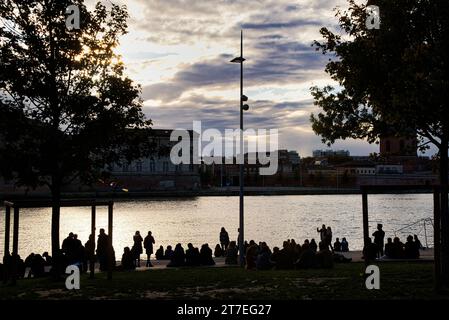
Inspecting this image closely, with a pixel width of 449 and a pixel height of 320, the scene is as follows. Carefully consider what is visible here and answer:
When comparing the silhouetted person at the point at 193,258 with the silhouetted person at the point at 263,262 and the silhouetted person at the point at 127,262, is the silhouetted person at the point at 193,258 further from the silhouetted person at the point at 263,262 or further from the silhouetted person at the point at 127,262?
the silhouetted person at the point at 263,262

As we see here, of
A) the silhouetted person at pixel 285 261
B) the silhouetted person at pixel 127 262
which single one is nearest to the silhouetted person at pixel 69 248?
the silhouetted person at pixel 127 262

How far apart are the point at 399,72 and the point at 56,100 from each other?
29.1 feet

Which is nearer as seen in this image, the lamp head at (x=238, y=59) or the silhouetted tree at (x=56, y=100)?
the silhouetted tree at (x=56, y=100)

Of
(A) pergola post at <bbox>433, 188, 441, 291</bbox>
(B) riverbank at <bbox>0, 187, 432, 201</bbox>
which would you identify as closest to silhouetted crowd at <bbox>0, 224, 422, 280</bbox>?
(A) pergola post at <bbox>433, 188, 441, 291</bbox>

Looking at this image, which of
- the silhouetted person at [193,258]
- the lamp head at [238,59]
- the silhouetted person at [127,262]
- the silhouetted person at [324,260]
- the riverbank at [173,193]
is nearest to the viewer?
the silhouetted person at [324,260]

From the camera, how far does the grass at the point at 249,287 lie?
400 inches

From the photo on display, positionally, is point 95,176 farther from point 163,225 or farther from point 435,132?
point 163,225

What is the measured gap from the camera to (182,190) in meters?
141

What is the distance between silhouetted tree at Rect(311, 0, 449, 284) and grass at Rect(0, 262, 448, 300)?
A: 157 cm

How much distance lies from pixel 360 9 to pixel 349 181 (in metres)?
165

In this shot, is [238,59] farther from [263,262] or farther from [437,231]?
[437,231]

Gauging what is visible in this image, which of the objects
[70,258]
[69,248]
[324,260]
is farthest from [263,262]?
[69,248]

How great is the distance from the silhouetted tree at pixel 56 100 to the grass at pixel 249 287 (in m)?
2.73

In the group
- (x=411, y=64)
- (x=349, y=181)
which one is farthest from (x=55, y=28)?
(x=349, y=181)
